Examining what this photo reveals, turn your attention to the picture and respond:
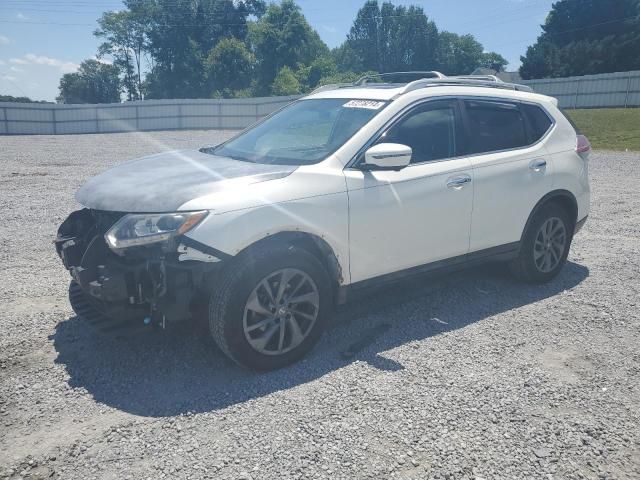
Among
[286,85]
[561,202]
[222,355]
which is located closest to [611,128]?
[561,202]

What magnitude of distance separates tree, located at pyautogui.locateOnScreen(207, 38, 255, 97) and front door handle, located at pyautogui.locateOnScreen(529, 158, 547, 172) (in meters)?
70.0

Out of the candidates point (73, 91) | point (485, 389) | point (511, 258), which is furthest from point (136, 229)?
point (73, 91)

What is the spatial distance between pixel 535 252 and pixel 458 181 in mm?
1419

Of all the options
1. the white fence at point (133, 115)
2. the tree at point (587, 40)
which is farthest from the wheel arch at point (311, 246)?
the tree at point (587, 40)

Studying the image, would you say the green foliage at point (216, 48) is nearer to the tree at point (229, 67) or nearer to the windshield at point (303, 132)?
the tree at point (229, 67)

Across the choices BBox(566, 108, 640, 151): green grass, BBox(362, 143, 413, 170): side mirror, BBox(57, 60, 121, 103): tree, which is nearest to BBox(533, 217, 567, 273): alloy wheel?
BBox(362, 143, 413, 170): side mirror

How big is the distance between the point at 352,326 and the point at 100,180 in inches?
89.5

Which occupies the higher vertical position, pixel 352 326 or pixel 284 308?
pixel 284 308

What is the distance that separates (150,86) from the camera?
83.4 metres

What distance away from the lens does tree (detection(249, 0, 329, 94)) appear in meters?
73.9

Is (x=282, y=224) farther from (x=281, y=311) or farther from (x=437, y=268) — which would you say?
(x=437, y=268)

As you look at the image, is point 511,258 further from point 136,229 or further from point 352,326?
point 136,229

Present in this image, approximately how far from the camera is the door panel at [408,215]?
3955 mm

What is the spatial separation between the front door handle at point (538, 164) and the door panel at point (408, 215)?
871 millimetres
